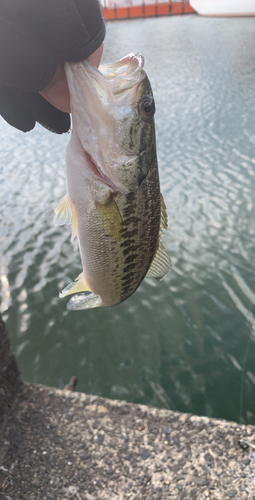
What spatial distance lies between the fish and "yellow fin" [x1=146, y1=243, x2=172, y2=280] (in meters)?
0.09

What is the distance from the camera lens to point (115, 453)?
11.9 feet

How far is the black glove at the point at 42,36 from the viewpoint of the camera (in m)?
1.23

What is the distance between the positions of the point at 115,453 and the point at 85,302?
2470mm

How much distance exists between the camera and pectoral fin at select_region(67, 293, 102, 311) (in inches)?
77.7

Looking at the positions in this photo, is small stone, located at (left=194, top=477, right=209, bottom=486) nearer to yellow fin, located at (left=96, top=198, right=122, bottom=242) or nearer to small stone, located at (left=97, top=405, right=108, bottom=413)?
small stone, located at (left=97, top=405, right=108, bottom=413)

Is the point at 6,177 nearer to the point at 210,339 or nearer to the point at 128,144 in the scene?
the point at 210,339

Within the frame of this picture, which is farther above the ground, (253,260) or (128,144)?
(128,144)

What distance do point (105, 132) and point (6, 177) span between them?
370 inches

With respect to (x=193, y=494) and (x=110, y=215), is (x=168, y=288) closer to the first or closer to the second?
(x=193, y=494)

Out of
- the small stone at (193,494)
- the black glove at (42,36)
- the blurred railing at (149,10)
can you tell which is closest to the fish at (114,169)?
the black glove at (42,36)

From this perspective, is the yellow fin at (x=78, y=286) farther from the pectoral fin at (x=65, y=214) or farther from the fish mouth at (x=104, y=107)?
the fish mouth at (x=104, y=107)

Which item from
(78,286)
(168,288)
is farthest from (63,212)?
(168,288)

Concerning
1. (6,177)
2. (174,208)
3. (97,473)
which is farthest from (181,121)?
(97,473)

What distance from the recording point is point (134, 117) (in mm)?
1652
